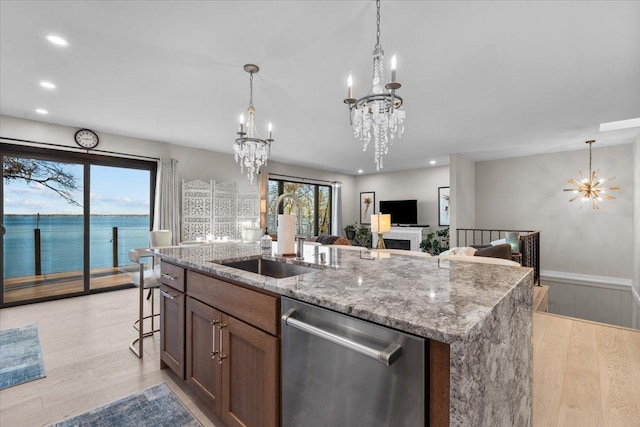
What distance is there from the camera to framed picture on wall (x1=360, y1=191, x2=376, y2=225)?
357 inches

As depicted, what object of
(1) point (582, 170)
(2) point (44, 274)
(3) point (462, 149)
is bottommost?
(2) point (44, 274)

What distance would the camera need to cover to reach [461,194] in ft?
20.9

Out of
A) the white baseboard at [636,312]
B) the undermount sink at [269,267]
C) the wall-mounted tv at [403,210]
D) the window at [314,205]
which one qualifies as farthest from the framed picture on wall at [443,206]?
the undermount sink at [269,267]

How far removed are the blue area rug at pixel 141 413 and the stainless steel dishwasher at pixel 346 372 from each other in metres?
1.00

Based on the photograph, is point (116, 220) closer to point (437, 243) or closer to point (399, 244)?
point (399, 244)

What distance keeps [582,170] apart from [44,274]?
9.42 metres

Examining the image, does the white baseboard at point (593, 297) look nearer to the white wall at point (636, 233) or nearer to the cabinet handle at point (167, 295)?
the white wall at point (636, 233)

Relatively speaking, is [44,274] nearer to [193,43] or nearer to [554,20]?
[193,43]

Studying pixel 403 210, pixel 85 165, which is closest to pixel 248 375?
pixel 85 165

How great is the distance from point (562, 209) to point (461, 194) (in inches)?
75.3

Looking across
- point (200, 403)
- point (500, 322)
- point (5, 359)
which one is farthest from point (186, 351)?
point (5, 359)

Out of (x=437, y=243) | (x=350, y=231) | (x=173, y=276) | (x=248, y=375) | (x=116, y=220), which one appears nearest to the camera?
(x=248, y=375)

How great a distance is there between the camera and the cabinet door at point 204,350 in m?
1.59

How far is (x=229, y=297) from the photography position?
1.50m
